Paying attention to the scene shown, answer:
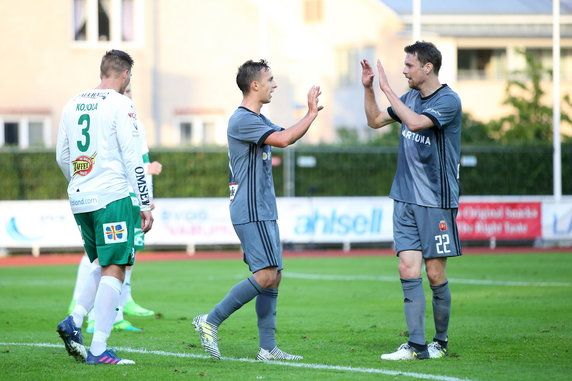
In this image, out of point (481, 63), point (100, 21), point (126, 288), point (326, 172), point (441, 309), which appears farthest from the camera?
point (481, 63)

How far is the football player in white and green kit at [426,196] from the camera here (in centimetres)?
828

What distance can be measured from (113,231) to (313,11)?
39.0 meters

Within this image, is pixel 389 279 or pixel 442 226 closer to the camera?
pixel 442 226

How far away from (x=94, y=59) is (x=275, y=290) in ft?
79.2

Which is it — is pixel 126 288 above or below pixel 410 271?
below

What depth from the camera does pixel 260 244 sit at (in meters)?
8.10

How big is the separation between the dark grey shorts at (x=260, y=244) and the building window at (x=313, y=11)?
38.3m

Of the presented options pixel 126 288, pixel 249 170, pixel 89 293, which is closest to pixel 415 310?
pixel 249 170

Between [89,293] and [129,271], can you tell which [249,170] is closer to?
[89,293]

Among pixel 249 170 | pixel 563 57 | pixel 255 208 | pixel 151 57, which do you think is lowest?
pixel 255 208

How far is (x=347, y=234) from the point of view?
24.5 meters

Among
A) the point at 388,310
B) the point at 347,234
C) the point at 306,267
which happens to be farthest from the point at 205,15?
the point at 388,310

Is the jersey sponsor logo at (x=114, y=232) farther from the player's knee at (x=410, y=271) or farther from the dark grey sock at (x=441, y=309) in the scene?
the dark grey sock at (x=441, y=309)

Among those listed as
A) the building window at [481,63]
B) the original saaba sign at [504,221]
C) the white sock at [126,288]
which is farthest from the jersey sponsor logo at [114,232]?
the building window at [481,63]
